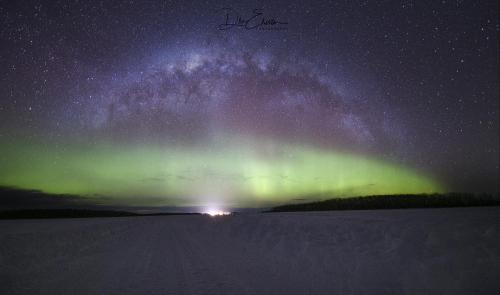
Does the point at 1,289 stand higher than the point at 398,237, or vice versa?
the point at 398,237

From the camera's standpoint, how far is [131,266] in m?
10.6

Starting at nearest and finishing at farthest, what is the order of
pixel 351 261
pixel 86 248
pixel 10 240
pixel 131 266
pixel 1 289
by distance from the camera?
pixel 1 289, pixel 351 261, pixel 131 266, pixel 86 248, pixel 10 240

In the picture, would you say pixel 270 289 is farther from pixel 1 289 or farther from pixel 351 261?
pixel 1 289

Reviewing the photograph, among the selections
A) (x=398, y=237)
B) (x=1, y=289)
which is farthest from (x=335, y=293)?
(x=1, y=289)

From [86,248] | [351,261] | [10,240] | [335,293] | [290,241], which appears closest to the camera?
[335,293]

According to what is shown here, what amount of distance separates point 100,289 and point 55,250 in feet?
27.2

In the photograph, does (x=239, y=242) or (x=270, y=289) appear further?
(x=239, y=242)

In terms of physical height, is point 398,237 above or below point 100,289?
above

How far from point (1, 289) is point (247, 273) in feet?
20.0

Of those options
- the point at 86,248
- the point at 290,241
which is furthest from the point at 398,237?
the point at 86,248

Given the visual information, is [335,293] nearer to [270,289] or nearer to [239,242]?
[270,289]

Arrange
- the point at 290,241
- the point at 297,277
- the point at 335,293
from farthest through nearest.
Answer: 1. the point at 290,241
2. the point at 297,277
3. the point at 335,293

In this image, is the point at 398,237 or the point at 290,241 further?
the point at 290,241

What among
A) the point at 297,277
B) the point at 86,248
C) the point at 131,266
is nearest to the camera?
the point at 297,277
